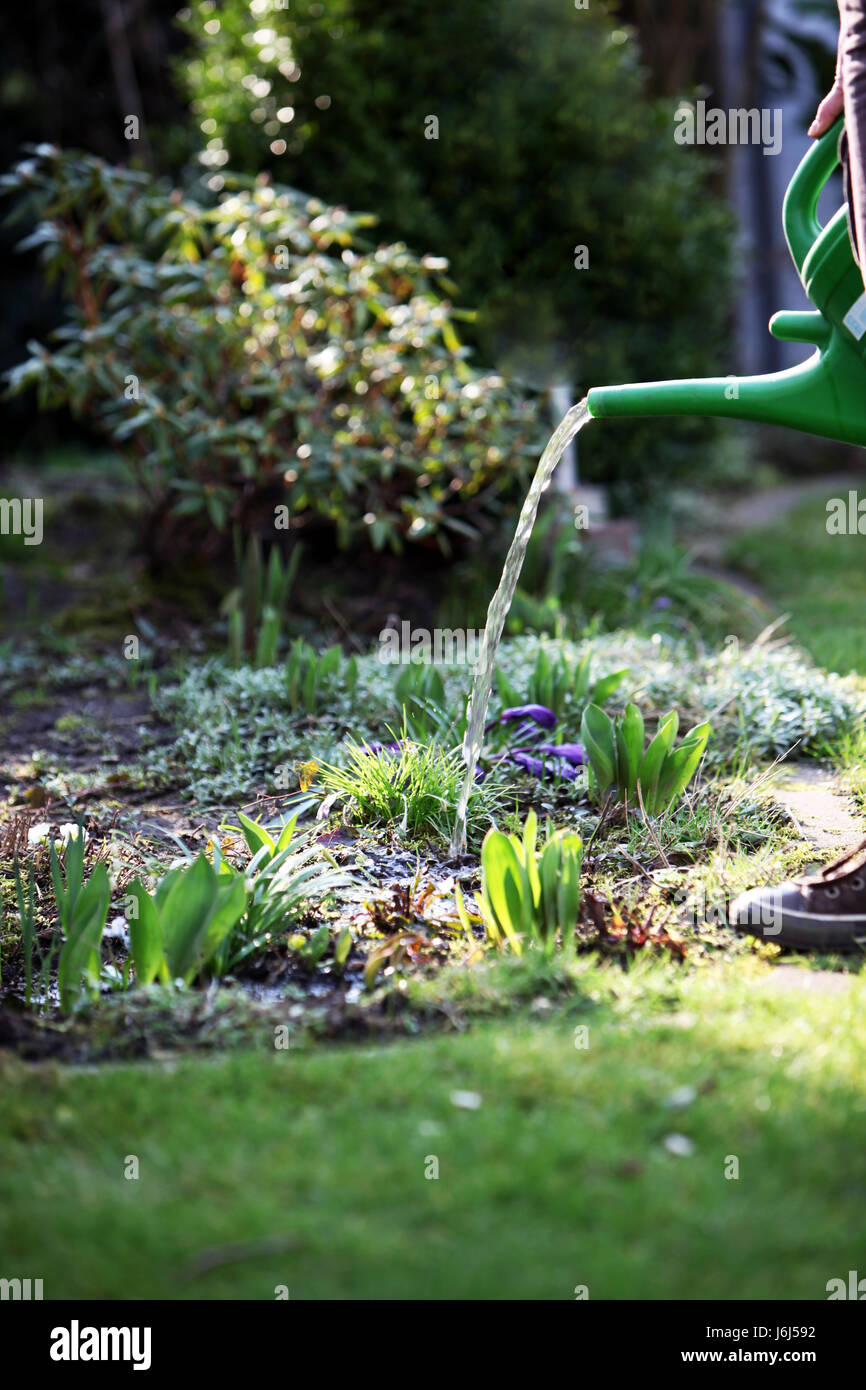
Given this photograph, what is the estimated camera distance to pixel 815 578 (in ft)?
19.4

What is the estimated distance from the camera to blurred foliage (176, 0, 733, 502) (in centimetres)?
513

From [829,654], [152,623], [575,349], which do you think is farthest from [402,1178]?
[575,349]

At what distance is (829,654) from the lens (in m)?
4.04

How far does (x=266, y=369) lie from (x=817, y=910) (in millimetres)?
3133

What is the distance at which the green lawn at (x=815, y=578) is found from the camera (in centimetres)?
424

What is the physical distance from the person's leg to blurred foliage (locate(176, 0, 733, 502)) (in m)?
3.25

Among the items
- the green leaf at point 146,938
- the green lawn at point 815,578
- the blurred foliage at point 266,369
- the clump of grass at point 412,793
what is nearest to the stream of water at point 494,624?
the clump of grass at point 412,793

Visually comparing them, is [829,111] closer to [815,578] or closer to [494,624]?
[494,624]

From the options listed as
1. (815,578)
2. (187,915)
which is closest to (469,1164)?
(187,915)

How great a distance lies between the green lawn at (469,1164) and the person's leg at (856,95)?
1.34m

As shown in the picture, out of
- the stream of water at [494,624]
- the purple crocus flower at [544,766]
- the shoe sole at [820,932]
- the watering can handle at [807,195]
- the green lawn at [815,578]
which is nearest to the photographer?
the shoe sole at [820,932]

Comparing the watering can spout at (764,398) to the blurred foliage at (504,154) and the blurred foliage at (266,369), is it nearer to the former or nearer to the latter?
the blurred foliage at (266,369)

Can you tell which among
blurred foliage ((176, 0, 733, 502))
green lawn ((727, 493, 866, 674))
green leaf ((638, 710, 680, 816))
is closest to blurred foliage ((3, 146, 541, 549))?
blurred foliage ((176, 0, 733, 502))

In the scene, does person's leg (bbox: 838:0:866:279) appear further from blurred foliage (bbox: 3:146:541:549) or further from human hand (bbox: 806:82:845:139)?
blurred foliage (bbox: 3:146:541:549)
